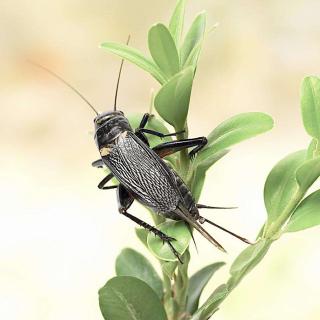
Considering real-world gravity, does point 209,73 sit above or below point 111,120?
above

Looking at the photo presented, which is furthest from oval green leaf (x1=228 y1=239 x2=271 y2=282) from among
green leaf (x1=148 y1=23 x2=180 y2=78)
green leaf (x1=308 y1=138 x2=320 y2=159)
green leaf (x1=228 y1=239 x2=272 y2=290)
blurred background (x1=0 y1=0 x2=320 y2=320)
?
blurred background (x1=0 y1=0 x2=320 y2=320)

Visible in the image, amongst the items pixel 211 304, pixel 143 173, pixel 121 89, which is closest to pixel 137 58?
pixel 143 173

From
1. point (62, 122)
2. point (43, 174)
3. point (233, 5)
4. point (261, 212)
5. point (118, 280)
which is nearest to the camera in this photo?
point (118, 280)

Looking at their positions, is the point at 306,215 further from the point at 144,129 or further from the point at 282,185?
the point at 144,129

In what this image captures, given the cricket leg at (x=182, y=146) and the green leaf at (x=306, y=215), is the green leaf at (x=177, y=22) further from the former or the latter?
the green leaf at (x=306, y=215)

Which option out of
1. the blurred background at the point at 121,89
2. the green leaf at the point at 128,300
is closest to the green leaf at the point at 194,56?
the green leaf at the point at 128,300

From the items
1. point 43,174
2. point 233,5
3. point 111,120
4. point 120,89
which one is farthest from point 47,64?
point 111,120

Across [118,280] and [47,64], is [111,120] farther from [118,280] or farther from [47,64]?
[47,64]

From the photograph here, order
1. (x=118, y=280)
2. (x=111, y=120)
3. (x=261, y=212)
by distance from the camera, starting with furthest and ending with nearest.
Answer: (x=261, y=212) → (x=111, y=120) → (x=118, y=280)

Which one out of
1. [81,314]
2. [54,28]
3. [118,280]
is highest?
[54,28]
